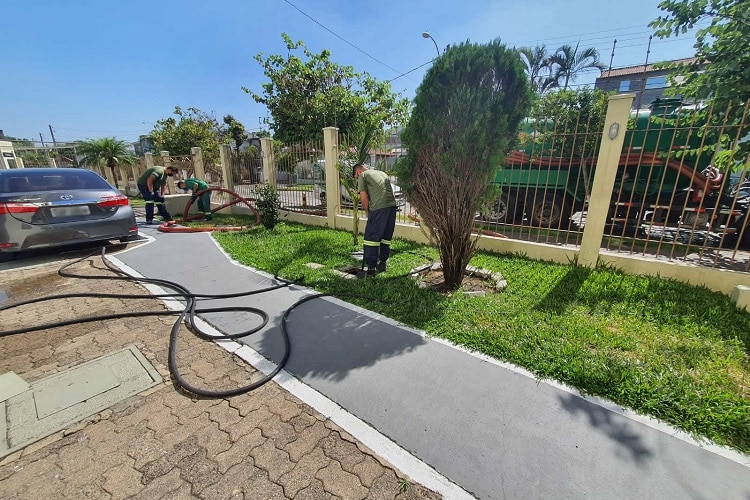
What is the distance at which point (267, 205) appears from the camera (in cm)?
767

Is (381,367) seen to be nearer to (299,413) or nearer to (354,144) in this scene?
(299,413)

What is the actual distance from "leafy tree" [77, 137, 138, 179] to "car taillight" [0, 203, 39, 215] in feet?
47.8

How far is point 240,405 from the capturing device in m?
2.26

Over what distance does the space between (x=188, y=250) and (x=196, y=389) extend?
15.0 feet

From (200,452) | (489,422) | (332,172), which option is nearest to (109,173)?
(332,172)

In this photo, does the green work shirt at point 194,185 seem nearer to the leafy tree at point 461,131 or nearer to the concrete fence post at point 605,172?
the leafy tree at point 461,131

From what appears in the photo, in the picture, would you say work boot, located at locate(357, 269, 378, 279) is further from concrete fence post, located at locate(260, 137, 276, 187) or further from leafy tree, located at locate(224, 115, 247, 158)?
leafy tree, located at locate(224, 115, 247, 158)

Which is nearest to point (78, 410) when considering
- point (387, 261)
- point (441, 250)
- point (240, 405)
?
point (240, 405)

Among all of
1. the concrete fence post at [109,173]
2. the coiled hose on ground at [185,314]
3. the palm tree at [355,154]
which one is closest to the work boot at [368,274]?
the coiled hose on ground at [185,314]

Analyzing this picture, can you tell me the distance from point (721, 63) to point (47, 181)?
10107 mm

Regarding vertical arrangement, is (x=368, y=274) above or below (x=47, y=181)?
below

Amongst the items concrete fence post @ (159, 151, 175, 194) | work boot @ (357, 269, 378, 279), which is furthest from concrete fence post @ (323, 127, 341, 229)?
concrete fence post @ (159, 151, 175, 194)

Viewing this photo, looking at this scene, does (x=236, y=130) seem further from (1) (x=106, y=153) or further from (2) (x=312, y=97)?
(2) (x=312, y=97)

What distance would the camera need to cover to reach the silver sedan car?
15.6ft
